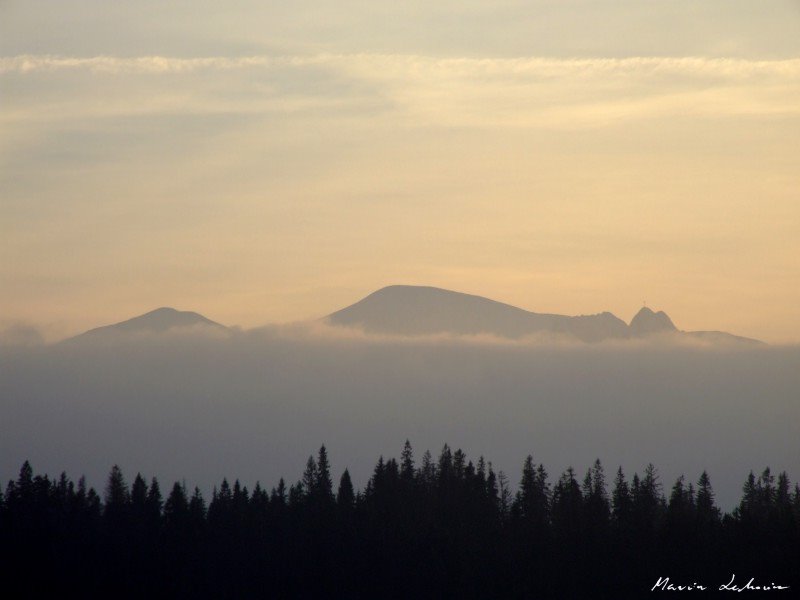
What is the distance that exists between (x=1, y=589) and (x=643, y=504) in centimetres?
6475

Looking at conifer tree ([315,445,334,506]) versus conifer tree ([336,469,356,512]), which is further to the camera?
conifer tree ([315,445,334,506])

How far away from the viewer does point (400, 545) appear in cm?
14350

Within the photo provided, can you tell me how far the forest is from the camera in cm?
13800

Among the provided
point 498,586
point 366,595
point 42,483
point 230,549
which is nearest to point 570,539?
point 498,586
